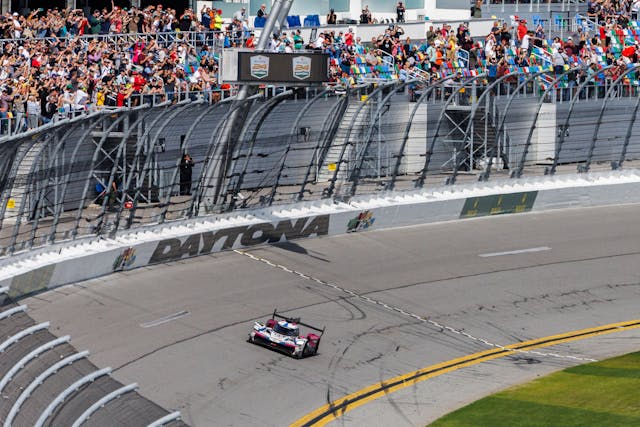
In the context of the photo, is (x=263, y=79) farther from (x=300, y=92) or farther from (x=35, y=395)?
(x=35, y=395)

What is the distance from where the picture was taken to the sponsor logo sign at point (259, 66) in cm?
2572

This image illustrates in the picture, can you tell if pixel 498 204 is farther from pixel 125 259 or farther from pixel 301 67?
pixel 125 259

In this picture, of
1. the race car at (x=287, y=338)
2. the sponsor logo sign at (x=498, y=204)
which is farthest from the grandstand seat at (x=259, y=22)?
the race car at (x=287, y=338)

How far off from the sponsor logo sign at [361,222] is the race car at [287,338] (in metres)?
7.42

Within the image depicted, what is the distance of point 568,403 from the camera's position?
65.2 feet

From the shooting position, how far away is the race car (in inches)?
838

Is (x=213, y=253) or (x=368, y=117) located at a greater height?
(x=368, y=117)

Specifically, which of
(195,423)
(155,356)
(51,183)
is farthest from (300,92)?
(195,423)

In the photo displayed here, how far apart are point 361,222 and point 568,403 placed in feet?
32.4

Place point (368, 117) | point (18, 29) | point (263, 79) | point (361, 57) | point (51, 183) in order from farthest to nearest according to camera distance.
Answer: point (361, 57)
point (18, 29)
point (368, 117)
point (263, 79)
point (51, 183)

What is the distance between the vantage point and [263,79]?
84.7ft

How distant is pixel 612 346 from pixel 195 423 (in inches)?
305

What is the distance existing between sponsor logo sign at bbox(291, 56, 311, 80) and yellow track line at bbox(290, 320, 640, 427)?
6.52 meters

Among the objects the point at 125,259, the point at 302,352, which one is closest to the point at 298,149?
the point at 125,259
